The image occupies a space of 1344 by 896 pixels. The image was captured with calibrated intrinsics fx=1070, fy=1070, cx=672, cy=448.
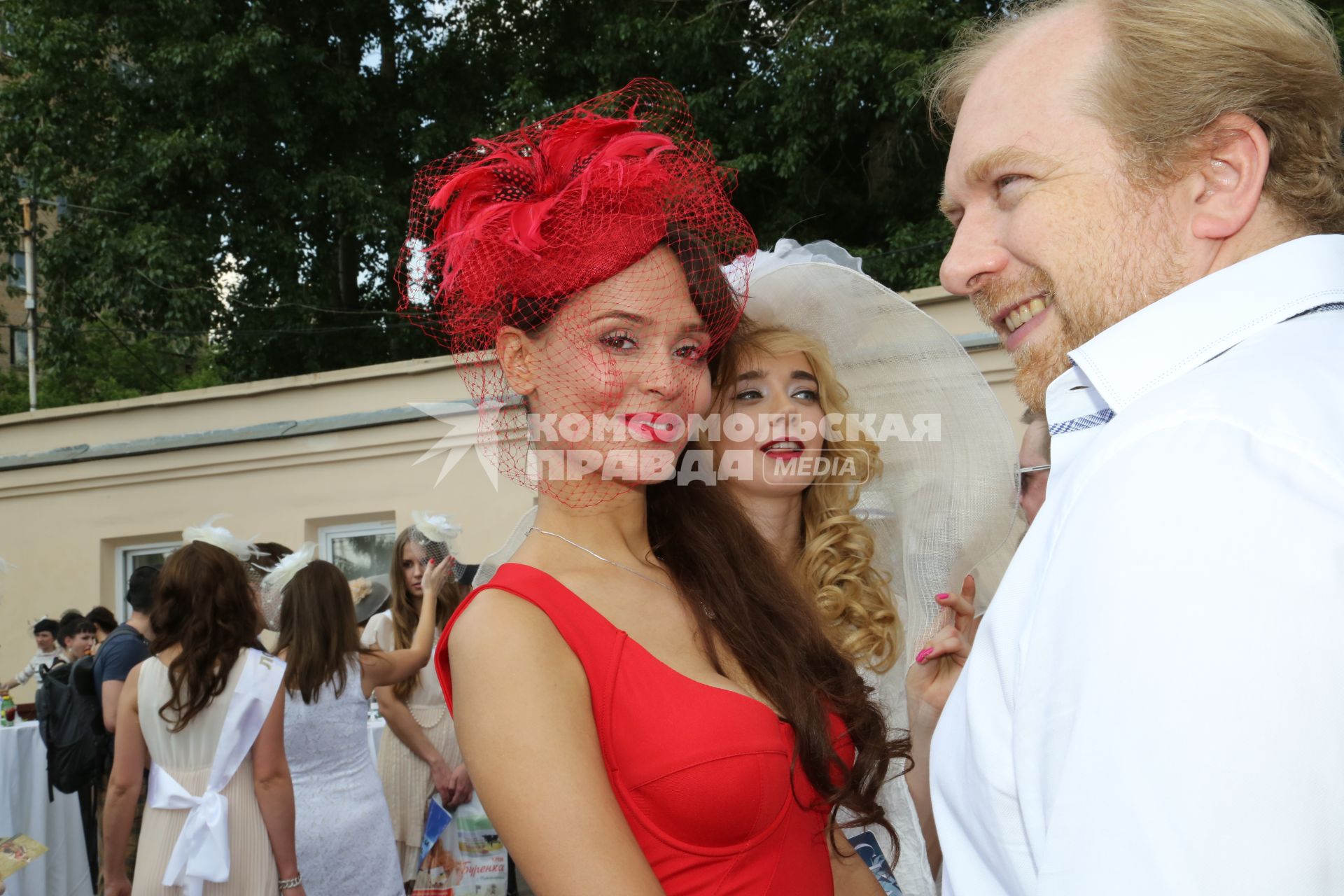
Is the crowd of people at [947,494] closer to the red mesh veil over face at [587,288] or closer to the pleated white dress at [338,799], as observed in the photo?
the red mesh veil over face at [587,288]

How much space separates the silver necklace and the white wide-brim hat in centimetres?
69

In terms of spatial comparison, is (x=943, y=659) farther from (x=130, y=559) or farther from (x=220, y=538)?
(x=130, y=559)

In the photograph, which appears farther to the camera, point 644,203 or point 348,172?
point 348,172

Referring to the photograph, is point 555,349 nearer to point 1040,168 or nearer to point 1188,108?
point 1040,168

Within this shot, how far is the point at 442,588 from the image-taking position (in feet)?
19.1

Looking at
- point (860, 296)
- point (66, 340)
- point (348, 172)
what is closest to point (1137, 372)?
point (860, 296)

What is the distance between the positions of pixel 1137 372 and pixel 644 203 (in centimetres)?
104

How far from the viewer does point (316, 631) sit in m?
4.69

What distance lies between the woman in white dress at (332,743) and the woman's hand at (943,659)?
3.11 m

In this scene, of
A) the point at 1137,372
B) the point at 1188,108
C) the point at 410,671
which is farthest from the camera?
the point at 410,671

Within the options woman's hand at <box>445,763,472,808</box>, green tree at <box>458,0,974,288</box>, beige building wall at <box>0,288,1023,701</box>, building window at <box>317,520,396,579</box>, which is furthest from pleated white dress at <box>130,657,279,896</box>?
green tree at <box>458,0,974,288</box>

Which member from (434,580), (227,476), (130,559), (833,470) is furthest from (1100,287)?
(130,559)

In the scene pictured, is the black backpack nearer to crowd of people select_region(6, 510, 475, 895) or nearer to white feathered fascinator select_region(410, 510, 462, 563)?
crowd of people select_region(6, 510, 475, 895)

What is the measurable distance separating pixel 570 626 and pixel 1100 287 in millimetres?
802
